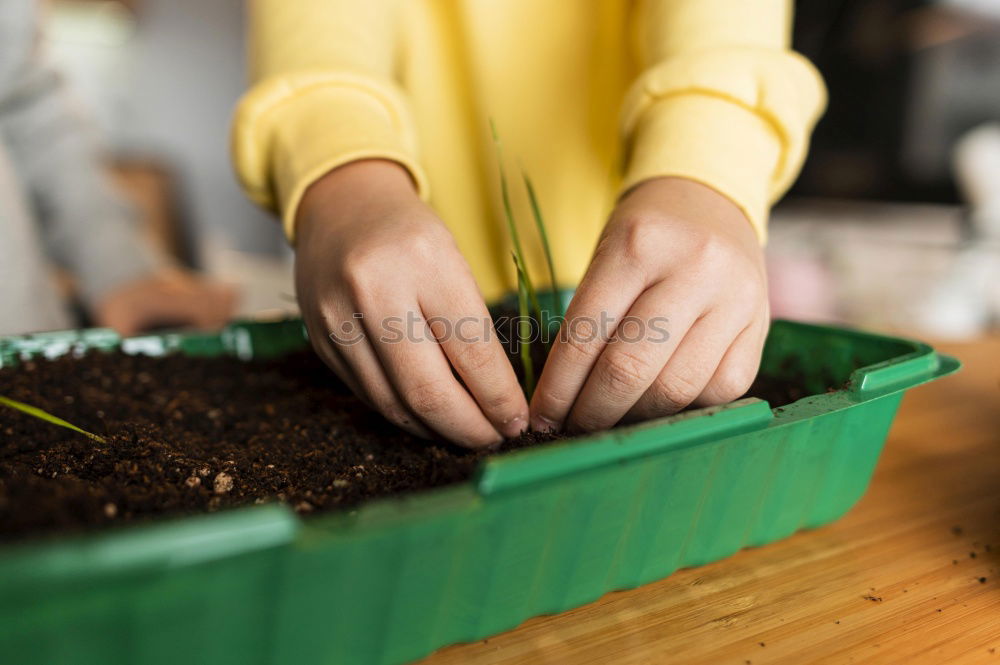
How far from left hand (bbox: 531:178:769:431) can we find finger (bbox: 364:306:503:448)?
48 mm

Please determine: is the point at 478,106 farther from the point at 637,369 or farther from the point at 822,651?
the point at 822,651

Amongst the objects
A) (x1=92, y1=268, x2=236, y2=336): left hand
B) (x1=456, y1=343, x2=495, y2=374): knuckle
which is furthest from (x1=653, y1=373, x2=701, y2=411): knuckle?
(x1=92, y1=268, x2=236, y2=336): left hand

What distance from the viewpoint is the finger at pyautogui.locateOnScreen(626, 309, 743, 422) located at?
0.37 metres

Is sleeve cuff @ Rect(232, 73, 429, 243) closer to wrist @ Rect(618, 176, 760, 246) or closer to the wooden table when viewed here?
wrist @ Rect(618, 176, 760, 246)

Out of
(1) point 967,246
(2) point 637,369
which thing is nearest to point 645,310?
(2) point 637,369

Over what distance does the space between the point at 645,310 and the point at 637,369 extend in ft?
Result: 0.12

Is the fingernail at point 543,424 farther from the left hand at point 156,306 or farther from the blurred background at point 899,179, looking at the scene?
the blurred background at point 899,179

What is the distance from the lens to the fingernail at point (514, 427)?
15.4 inches

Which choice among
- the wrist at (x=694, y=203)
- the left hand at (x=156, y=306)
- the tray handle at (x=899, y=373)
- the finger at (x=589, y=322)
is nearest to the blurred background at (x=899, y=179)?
the left hand at (x=156, y=306)

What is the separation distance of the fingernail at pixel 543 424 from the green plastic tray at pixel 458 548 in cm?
9

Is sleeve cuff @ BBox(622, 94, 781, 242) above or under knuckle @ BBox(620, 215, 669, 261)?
above

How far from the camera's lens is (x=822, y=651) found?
1.05 feet

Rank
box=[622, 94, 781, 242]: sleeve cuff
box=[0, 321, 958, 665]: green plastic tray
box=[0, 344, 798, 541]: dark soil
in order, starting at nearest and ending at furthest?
box=[0, 321, 958, 665]: green plastic tray, box=[0, 344, 798, 541]: dark soil, box=[622, 94, 781, 242]: sleeve cuff

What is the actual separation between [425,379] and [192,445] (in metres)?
0.18
